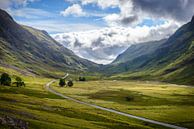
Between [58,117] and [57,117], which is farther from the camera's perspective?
[58,117]

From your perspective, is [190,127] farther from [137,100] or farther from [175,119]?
[137,100]

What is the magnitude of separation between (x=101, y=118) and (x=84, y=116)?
541 cm

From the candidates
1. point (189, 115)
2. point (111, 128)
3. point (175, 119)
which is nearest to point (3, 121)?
point (111, 128)

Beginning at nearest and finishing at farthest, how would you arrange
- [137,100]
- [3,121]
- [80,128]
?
[3,121] → [80,128] → [137,100]

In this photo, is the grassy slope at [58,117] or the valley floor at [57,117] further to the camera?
the grassy slope at [58,117]

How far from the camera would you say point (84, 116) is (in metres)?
98.6

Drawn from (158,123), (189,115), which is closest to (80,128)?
(158,123)

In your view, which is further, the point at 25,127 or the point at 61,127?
the point at 61,127

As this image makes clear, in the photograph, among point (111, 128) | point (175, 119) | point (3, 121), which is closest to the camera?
point (3, 121)

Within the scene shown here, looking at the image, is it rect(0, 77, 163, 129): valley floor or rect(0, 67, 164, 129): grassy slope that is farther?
rect(0, 67, 164, 129): grassy slope

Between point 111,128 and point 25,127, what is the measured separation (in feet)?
95.1

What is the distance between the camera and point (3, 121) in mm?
55625

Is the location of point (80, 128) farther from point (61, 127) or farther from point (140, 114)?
point (140, 114)

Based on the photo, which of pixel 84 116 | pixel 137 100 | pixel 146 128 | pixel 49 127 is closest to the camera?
pixel 49 127
